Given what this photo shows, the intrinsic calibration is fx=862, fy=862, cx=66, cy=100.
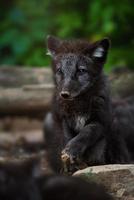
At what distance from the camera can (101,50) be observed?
33.5 feet

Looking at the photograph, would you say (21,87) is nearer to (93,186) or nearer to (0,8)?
(0,8)

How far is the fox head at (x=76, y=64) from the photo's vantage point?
9.89 m

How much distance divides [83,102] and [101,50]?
654 mm

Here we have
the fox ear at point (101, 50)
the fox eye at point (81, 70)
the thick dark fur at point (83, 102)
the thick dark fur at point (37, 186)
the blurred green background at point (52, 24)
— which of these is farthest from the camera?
the blurred green background at point (52, 24)

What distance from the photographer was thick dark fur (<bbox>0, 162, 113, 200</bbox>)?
7043mm

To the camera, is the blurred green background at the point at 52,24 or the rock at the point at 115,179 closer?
the rock at the point at 115,179

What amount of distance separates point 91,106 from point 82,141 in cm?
57

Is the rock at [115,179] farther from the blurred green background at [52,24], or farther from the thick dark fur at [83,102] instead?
the blurred green background at [52,24]

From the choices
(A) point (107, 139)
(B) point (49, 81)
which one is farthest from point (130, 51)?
(A) point (107, 139)

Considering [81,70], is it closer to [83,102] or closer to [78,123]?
[83,102]

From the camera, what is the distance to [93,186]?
7.65 meters

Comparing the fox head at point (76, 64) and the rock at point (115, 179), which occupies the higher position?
the fox head at point (76, 64)

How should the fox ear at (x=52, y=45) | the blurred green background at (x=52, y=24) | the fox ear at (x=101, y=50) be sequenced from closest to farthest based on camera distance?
the fox ear at (x=101, y=50), the fox ear at (x=52, y=45), the blurred green background at (x=52, y=24)

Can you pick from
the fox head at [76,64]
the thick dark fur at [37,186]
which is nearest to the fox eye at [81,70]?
the fox head at [76,64]
